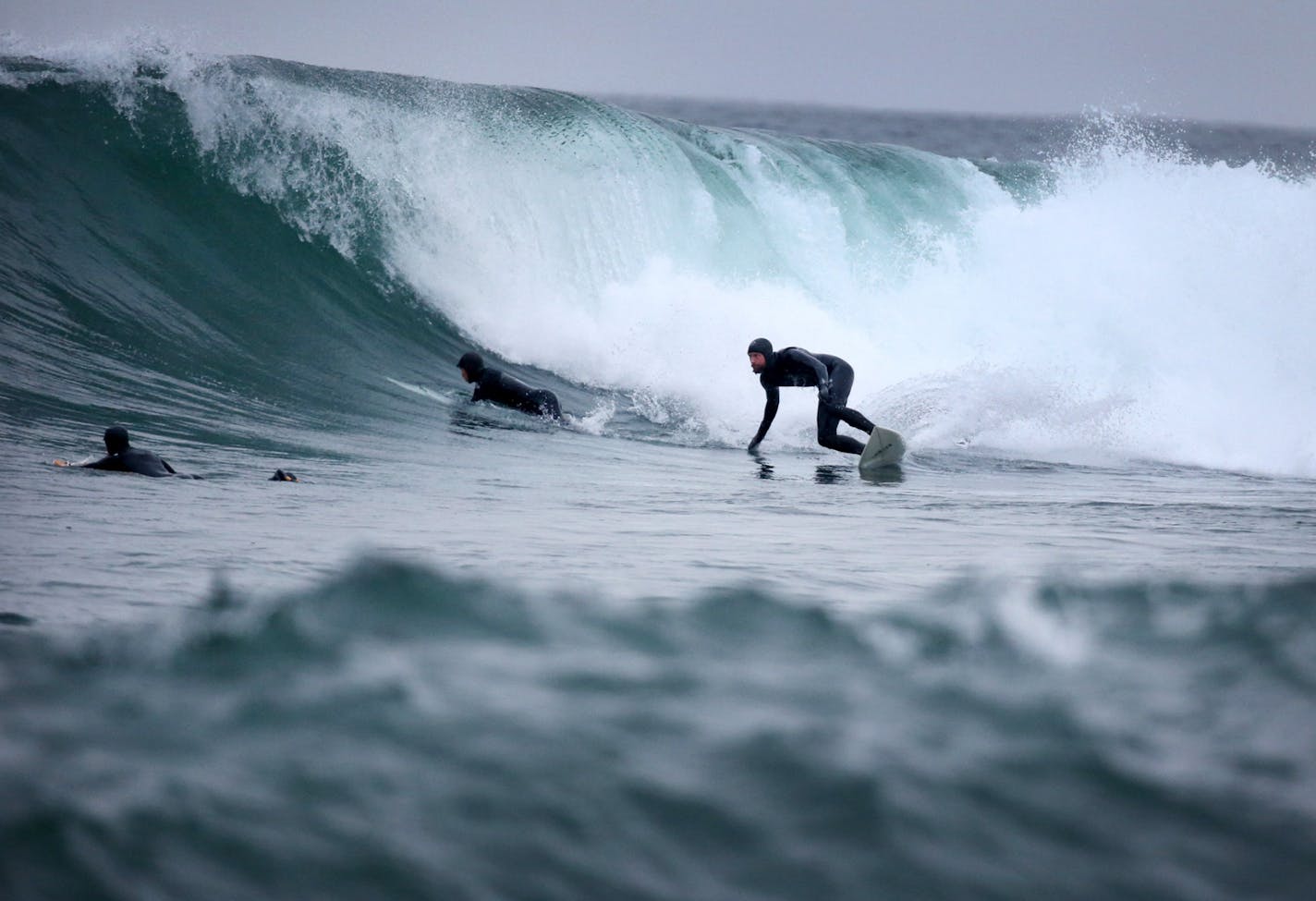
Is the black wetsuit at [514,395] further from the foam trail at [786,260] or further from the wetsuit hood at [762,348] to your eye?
the wetsuit hood at [762,348]

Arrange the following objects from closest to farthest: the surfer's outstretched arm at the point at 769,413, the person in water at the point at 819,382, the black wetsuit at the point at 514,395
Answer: the person in water at the point at 819,382 < the surfer's outstretched arm at the point at 769,413 < the black wetsuit at the point at 514,395

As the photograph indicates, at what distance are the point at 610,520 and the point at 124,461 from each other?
287cm

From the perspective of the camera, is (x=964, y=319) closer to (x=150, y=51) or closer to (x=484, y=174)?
(x=484, y=174)

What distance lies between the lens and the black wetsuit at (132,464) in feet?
24.6

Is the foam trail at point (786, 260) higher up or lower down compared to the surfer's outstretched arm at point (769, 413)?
higher up

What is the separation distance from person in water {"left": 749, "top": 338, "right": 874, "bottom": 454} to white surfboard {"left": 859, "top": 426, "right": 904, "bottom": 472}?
1.08ft

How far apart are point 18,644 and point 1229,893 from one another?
9.61 ft

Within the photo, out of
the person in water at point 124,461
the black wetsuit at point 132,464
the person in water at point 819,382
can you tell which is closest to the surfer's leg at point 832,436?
the person in water at point 819,382

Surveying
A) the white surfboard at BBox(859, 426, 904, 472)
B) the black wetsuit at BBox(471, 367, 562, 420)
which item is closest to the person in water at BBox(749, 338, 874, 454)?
the white surfboard at BBox(859, 426, 904, 472)

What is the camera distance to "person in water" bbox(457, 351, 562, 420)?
12.5 metres

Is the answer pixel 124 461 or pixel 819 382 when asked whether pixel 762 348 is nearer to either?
pixel 819 382

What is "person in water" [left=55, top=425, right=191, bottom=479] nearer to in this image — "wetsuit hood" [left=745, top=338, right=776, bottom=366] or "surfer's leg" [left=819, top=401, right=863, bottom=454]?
Result: "wetsuit hood" [left=745, top=338, right=776, bottom=366]

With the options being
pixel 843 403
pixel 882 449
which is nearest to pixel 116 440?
pixel 882 449

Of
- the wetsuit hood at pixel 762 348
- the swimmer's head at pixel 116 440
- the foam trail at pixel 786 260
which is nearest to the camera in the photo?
the swimmer's head at pixel 116 440
